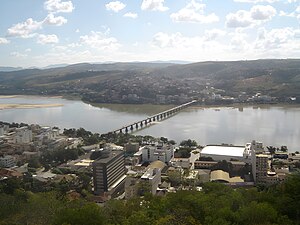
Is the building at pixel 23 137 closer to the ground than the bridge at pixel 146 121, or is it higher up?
higher up

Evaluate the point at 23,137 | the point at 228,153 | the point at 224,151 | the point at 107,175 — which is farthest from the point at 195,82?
the point at 107,175

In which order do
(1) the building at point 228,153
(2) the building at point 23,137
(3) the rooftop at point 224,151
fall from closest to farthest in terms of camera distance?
(1) the building at point 228,153
(3) the rooftop at point 224,151
(2) the building at point 23,137

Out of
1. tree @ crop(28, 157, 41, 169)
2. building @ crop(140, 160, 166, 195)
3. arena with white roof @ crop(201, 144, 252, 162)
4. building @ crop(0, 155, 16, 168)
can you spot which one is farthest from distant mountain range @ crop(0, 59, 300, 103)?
building @ crop(140, 160, 166, 195)

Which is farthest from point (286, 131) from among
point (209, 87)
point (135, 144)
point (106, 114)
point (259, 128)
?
point (209, 87)

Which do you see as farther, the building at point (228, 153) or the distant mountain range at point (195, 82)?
the distant mountain range at point (195, 82)

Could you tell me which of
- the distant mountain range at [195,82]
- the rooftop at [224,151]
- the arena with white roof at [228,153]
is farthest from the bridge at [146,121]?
the distant mountain range at [195,82]

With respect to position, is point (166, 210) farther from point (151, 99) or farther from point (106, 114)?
point (151, 99)

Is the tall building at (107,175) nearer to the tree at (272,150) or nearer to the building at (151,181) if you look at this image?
the building at (151,181)
